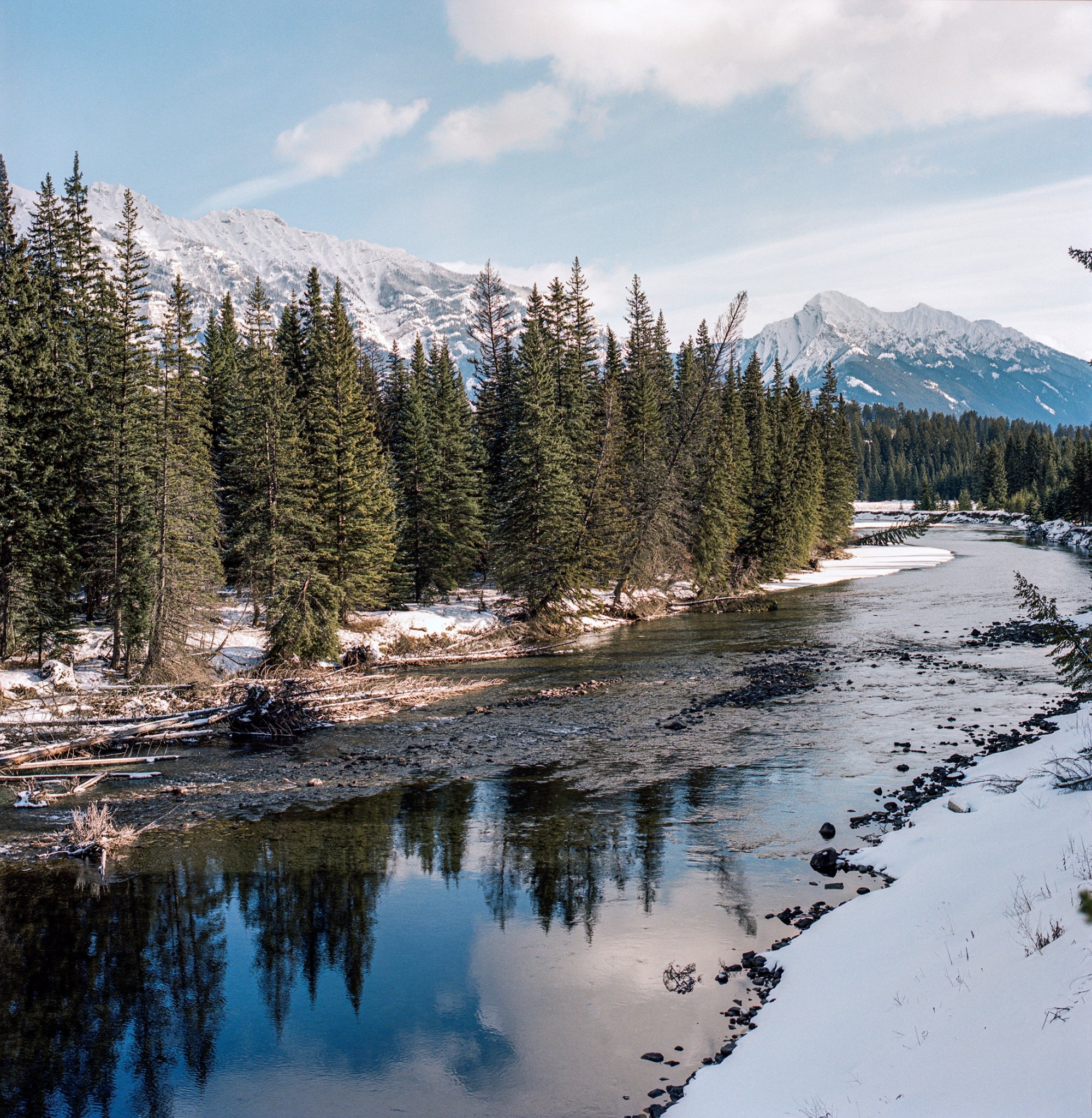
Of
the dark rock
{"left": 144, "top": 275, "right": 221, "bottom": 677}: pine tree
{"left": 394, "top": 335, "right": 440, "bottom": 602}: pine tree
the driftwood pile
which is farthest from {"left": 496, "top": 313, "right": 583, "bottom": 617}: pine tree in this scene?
the dark rock

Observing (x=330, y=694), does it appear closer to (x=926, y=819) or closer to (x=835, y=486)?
A: (x=926, y=819)

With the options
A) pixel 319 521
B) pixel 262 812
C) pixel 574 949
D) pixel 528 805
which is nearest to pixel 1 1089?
pixel 574 949

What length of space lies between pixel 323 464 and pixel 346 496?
192 cm

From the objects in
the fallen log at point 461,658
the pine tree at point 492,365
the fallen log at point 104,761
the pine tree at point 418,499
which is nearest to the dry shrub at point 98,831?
the fallen log at point 104,761

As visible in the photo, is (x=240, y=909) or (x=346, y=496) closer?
(x=240, y=909)

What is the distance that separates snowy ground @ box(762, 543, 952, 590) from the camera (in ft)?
216

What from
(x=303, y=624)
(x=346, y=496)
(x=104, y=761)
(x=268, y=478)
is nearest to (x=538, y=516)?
(x=346, y=496)

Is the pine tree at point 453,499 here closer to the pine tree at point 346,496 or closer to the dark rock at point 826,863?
the pine tree at point 346,496

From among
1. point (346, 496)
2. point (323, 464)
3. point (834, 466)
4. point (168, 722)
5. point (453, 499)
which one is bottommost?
point (168, 722)

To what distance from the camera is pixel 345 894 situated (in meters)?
13.9

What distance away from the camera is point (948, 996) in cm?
766

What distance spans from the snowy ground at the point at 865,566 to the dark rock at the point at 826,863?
162 feet

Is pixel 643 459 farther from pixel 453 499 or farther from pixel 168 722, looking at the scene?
pixel 168 722

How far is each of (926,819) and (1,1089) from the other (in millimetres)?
14132
